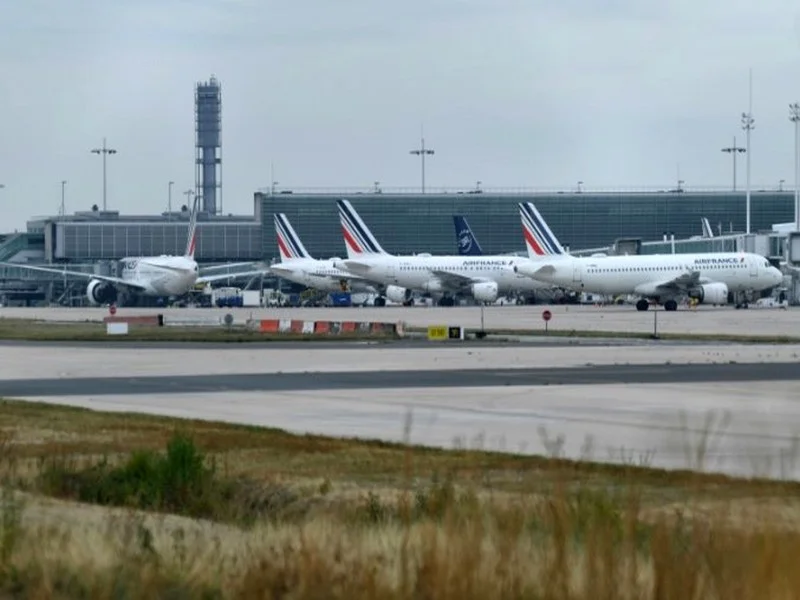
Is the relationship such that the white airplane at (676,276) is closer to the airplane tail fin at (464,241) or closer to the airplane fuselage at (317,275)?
the airplane fuselage at (317,275)

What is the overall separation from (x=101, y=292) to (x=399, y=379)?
112215mm

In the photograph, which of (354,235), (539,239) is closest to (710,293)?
(539,239)

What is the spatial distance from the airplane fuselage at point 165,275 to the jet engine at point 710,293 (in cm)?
5278

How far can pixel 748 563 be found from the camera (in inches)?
316

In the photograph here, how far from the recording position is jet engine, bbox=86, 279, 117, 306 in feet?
462

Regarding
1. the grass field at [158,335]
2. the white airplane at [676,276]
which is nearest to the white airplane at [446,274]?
the white airplane at [676,276]

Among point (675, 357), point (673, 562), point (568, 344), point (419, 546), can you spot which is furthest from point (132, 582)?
point (568, 344)

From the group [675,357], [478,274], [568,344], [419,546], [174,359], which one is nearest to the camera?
[419,546]

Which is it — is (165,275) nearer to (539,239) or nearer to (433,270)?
(433,270)

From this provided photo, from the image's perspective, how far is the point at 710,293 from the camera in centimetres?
9556

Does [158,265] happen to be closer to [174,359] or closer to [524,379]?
[174,359]

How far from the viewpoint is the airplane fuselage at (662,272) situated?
97812 millimetres

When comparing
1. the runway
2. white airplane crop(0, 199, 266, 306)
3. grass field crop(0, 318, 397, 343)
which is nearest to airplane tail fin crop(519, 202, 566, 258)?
white airplane crop(0, 199, 266, 306)

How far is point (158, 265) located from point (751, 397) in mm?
113411
